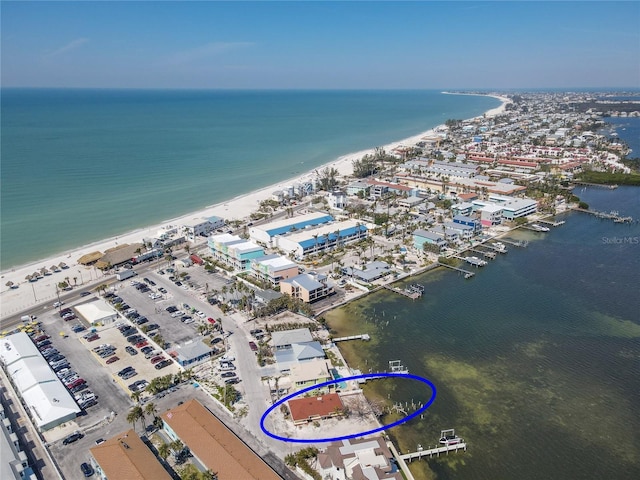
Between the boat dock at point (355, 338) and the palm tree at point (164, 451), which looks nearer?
the palm tree at point (164, 451)

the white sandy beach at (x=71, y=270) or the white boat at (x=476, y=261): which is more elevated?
the white sandy beach at (x=71, y=270)

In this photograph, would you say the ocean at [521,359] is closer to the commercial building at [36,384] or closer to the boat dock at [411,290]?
the boat dock at [411,290]

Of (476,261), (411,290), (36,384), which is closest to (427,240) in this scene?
(476,261)

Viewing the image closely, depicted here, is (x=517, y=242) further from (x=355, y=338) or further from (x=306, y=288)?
(x=306, y=288)

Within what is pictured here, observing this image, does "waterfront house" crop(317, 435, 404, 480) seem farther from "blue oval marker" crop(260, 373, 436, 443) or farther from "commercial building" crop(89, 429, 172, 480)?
"commercial building" crop(89, 429, 172, 480)

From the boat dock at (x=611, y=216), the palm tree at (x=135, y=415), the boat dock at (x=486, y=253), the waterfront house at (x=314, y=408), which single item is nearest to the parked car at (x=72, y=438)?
the palm tree at (x=135, y=415)
